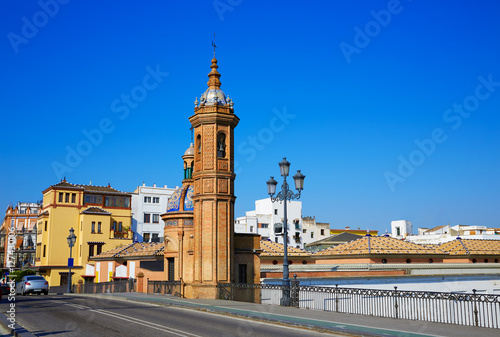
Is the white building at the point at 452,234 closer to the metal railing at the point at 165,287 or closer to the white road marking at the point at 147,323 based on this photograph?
the metal railing at the point at 165,287

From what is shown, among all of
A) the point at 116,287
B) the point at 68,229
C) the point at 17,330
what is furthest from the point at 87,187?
the point at 17,330

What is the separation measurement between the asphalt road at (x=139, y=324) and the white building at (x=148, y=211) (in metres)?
57.4

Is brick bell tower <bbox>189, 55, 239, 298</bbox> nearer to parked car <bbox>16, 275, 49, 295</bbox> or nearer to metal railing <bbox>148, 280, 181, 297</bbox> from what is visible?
metal railing <bbox>148, 280, 181, 297</bbox>

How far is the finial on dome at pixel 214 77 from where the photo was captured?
94.7 ft

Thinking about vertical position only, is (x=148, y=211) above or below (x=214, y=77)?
below

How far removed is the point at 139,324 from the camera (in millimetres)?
15594

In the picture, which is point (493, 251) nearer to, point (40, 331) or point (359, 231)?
point (40, 331)

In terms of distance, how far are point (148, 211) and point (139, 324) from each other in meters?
64.1

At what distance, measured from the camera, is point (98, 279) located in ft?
178

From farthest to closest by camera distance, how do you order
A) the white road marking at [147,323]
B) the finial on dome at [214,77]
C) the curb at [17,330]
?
the finial on dome at [214,77], the white road marking at [147,323], the curb at [17,330]

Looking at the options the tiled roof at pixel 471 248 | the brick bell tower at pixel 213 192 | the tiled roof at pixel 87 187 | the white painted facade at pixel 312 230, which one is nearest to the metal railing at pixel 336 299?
the brick bell tower at pixel 213 192

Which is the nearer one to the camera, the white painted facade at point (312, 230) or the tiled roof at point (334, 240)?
the tiled roof at point (334, 240)

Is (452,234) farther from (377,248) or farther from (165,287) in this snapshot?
(165,287)

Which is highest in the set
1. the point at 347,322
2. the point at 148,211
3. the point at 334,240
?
the point at 148,211
